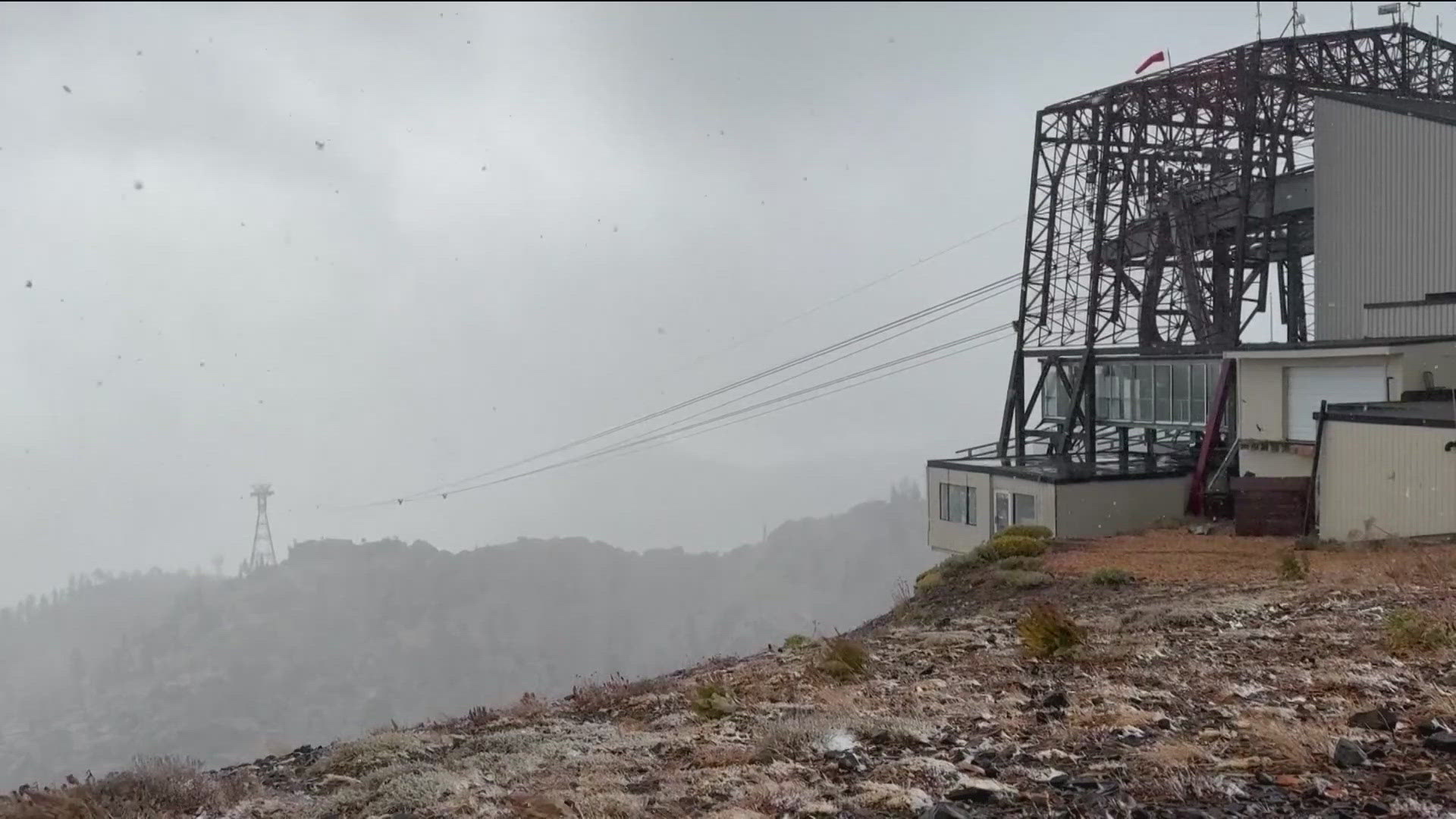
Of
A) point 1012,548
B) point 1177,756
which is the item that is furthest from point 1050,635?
point 1012,548

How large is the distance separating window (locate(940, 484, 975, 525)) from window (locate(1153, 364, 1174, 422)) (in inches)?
307

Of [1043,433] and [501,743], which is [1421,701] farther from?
[1043,433]

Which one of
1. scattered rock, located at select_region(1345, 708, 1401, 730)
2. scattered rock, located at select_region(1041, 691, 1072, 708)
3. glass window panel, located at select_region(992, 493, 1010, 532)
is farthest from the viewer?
glass window panel, located at select_region(992, 493, 1010, 532)

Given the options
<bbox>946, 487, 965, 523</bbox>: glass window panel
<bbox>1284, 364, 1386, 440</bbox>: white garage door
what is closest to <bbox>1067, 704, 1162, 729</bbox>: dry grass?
<bbox>1284, 364, 1386, 440</bbox>: white garage door

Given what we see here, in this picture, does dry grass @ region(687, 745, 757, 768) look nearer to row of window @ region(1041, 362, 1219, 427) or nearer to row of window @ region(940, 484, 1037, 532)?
row of window @ region(940, 484, 1037, 532)

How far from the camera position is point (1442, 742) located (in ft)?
19.6

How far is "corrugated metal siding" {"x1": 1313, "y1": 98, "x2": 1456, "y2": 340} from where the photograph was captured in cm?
A: 2803

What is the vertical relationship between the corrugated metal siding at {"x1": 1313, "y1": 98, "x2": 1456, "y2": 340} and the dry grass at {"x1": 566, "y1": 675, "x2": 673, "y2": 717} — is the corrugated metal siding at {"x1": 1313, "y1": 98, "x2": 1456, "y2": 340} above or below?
above

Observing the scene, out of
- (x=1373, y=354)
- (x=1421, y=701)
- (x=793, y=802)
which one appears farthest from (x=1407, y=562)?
(x=793, y=802)

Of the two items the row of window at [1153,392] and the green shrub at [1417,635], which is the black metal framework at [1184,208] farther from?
the green shrub at [1417,635]

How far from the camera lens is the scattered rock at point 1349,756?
5.89m

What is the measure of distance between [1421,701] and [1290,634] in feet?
10.6

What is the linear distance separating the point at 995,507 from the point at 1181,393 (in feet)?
27.0

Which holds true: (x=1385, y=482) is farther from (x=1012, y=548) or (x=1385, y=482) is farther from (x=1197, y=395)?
(x=1197, y=395)
